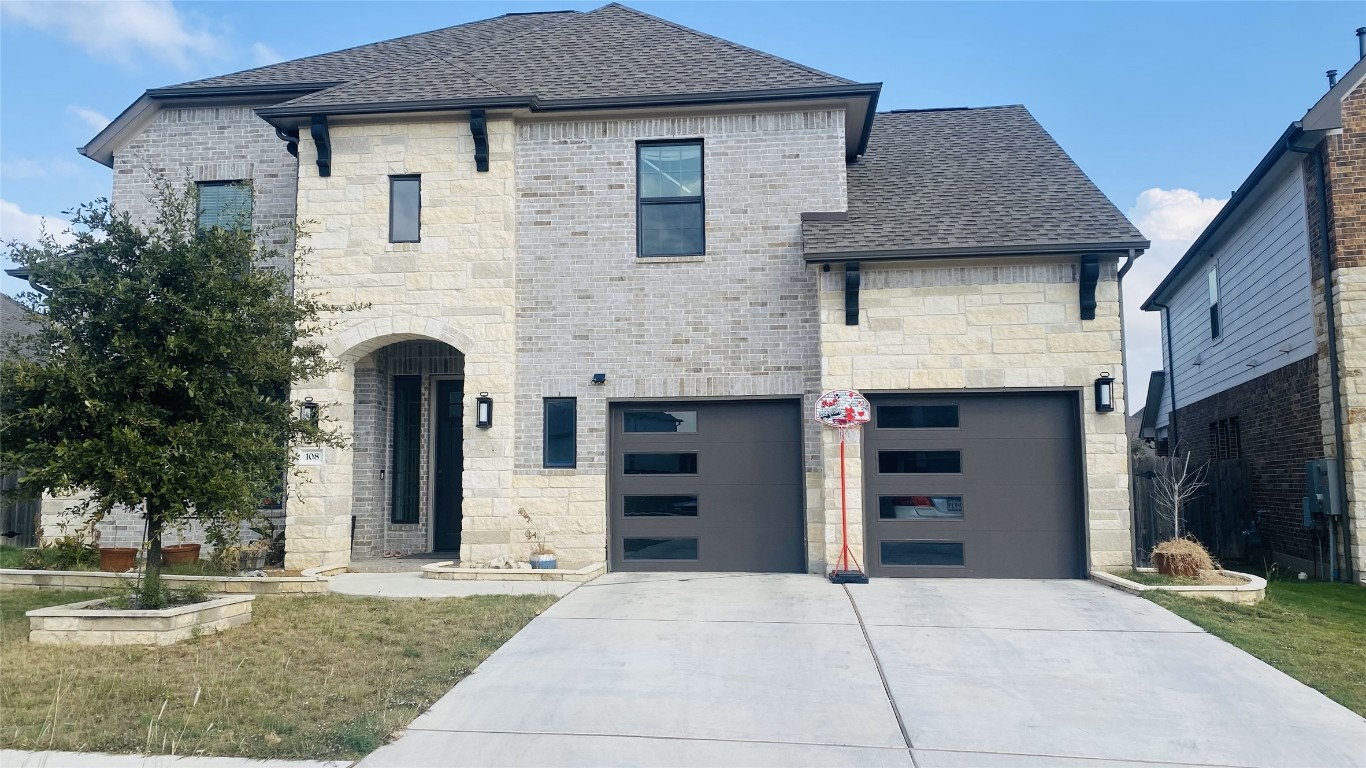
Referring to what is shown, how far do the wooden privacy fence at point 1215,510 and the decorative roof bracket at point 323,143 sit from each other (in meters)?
11.5

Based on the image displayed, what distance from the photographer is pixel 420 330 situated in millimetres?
11703

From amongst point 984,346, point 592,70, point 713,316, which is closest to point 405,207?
point 592,70

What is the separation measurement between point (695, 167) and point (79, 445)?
25.4 ft

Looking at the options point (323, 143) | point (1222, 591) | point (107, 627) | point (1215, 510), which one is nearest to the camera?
point (107, 627)

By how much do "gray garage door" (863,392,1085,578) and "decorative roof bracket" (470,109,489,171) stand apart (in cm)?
607

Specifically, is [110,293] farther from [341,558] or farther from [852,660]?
[852,660]

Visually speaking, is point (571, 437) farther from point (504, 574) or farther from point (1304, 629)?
point (1304, 629)

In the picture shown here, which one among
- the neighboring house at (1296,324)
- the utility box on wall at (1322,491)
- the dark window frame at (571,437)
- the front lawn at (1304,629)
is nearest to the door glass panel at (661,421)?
the dark window frame at (571,437)

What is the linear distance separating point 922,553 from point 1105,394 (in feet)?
9.43

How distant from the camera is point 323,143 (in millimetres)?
11875

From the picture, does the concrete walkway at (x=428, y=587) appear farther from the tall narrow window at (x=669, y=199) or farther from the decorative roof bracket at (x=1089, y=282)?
the decorative roof bracket at (x=1089, y=282)

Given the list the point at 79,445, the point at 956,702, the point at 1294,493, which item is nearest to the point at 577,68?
the point at 79,445

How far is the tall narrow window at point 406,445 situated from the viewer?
43.8 feet

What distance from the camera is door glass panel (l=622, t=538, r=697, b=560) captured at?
453 inches
